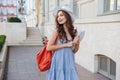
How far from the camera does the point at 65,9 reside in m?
4.18

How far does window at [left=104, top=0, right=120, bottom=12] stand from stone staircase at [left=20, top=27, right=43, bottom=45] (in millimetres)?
12932

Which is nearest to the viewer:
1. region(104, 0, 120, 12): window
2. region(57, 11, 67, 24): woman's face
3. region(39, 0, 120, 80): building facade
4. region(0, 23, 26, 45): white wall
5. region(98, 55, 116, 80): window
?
region(57, 11, 67, 24): woman's face

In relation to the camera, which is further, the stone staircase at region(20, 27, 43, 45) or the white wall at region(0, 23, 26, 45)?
the white wall at region(0, 23, 26, 45)

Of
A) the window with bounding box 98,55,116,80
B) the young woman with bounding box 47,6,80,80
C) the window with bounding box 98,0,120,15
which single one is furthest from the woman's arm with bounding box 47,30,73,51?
the window with bounding box 98,55,116,80

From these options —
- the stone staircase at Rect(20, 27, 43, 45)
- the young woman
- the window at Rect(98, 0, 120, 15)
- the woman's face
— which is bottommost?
the stone staircase at Rect(20, 27, 43, 45)

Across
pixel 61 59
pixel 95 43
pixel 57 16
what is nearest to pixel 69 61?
pixel 61 59

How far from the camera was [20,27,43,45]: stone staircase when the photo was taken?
2187 centimetres

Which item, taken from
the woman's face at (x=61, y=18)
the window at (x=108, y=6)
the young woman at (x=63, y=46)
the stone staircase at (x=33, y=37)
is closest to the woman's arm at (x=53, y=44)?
the young woman at (x=63, y=46)

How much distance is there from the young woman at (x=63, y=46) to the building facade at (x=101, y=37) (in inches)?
141

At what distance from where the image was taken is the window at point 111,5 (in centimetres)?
825

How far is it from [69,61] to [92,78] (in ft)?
15.5

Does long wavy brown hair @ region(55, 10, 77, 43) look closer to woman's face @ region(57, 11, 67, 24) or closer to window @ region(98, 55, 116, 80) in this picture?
woman's face @ region(57, 11, 67, 24)

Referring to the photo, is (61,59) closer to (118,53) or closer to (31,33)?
(118,53)

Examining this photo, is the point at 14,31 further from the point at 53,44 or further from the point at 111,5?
the point at 53,44
